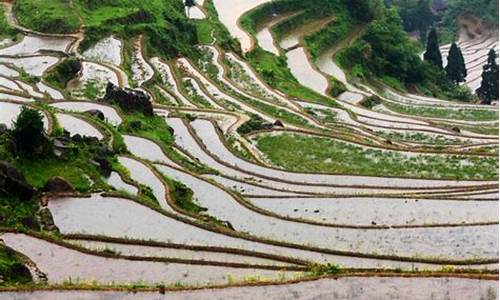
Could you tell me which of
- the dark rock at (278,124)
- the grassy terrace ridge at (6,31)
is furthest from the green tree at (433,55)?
the grassy terrace ridge at (6,31)

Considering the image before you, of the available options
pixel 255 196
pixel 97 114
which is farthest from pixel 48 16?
pixel 255 196

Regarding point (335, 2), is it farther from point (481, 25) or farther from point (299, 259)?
point (299, 259)

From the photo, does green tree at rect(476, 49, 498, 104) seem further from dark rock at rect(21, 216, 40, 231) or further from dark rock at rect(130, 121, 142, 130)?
dark rock at rect(21, 216, 40, 231)

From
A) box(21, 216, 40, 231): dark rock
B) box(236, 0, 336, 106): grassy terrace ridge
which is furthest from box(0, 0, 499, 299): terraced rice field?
box(236, 0, 336, 106): grassy terrace ridge

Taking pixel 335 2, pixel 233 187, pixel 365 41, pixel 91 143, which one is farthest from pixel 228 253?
pixel 335 2

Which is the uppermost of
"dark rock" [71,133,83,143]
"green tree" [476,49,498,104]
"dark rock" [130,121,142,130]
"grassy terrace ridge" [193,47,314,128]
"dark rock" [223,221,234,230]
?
"green tree" [476,49,498,104]

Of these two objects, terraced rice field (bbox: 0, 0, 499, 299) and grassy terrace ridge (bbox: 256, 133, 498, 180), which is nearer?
terraced rice field (bbox: 0, 0, 499, 299)

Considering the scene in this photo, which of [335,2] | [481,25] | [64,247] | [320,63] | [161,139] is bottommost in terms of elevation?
[64,247]
